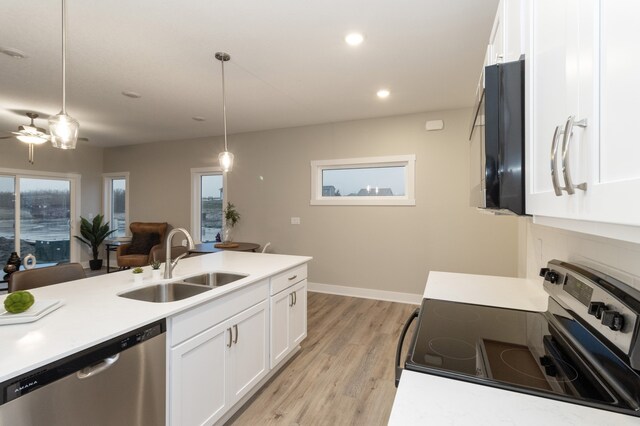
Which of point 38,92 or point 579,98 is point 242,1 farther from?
point 38,92

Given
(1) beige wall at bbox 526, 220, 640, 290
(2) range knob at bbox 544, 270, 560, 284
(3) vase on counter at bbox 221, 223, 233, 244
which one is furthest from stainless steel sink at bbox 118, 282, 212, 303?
(3) vase on counter at bbox 221, 223, 233, 244

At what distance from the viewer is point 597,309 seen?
87cm

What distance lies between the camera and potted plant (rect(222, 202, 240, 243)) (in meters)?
5.14

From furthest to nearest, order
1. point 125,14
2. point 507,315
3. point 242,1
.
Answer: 1. point 125,14
2. point 242,1
3. point 507,315

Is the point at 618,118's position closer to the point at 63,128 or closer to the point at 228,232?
the point at 63,128

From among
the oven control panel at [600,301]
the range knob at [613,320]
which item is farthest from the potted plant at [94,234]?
the range knob at [613,320]

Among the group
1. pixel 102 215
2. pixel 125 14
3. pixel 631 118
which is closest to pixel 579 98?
pixel 631 118

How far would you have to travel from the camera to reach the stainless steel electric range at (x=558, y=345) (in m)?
0.74

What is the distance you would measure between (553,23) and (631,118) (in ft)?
1.36

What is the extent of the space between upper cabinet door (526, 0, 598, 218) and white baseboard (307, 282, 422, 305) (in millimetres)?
3579

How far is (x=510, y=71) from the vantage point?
0.91 meters

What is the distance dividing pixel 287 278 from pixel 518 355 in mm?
1699

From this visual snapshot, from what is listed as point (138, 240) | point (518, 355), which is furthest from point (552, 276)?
point (138, 240)

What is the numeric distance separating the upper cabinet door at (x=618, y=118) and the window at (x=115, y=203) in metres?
7.65
